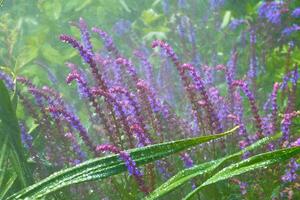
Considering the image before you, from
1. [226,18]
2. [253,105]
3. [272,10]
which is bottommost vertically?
[253,105]

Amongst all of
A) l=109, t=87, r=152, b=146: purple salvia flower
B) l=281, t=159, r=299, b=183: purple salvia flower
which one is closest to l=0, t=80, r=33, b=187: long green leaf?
l=109, t=87, r=152, b=146: purple salvia flower

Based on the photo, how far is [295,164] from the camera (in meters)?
1.84

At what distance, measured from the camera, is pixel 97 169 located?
1.40m

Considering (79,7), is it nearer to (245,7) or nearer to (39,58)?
(39,58)

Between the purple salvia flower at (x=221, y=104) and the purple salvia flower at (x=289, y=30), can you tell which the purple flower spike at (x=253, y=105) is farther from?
the purple salvia flower at (x=289, y=30)

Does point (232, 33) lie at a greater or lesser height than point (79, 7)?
lesser

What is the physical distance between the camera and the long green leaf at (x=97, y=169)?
4.52ft

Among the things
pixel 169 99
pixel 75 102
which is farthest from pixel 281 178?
pixel 75 102

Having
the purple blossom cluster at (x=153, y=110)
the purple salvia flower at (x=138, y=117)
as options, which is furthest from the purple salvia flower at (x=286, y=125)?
the purple salvia flower at (x=138, y=117)

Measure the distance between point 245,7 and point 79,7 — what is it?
5.76ft

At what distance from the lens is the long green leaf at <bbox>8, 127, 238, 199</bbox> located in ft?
4.52

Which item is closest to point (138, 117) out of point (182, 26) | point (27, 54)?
point (182, 26)

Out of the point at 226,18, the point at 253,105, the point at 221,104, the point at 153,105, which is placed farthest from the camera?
the point at 226,18

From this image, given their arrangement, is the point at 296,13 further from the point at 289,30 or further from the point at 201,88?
the point at 201,88
